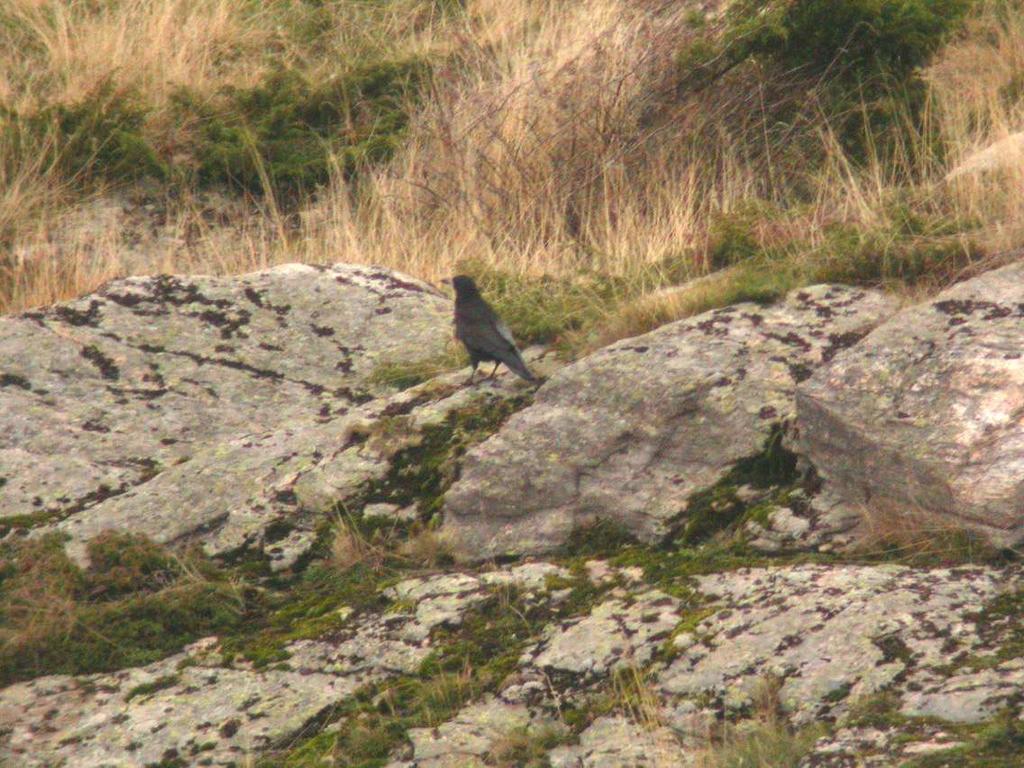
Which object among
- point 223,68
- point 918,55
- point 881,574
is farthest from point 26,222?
point 881,574

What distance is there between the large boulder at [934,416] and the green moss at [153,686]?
2254mm

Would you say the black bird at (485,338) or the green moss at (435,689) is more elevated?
the black bird at (485,338)

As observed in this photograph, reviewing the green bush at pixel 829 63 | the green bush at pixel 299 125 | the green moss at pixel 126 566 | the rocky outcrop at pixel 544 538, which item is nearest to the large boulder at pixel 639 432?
the rocky outcrop at pixel 544 538

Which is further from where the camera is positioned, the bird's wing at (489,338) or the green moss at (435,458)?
the bird's wing at (489,338)

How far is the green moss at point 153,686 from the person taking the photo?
4496 millimetres

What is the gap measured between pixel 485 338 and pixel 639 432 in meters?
0.93

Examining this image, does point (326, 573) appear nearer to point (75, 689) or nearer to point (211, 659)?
point (211, 659)

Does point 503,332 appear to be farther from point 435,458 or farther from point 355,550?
point 355,550

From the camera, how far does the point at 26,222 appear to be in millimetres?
9039

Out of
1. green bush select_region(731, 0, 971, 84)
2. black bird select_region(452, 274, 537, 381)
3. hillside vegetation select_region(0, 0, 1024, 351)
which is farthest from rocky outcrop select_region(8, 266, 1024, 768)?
green bush select_region(731, 0, 971, 84)

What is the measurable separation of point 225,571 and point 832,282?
2743 mm

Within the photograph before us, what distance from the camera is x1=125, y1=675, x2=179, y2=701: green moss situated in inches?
177

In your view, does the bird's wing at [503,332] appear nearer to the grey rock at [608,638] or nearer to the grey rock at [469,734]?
the grey rock at [608,638]

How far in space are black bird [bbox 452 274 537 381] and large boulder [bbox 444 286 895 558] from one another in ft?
0.81
